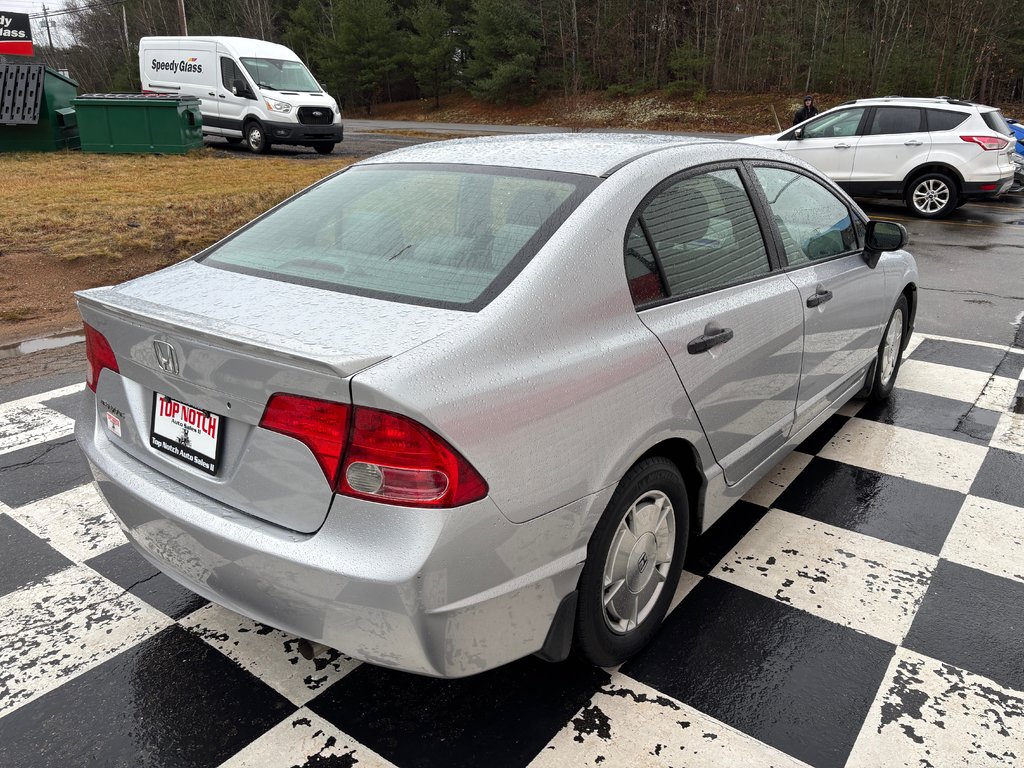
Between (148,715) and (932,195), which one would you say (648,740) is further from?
(932,195)

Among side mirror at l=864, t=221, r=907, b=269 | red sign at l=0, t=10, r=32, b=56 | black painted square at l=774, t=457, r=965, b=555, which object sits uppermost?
red sign at l=0, t=10, r=32, b=56

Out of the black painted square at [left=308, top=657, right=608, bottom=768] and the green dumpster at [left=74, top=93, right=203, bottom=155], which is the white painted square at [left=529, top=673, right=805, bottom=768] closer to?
the black painted square at [left=308, top=657, right=608, bottom=768]

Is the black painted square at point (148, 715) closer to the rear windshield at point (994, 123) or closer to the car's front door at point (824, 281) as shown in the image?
the car's front door at point (824, 281)

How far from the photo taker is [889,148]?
1238cm

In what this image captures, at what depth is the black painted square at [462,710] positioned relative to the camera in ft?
7.04

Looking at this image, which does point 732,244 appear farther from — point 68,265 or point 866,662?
point 68,265

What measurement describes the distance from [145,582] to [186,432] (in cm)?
108

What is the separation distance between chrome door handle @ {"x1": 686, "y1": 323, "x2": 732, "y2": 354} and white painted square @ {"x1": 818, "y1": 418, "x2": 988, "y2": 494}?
173cm

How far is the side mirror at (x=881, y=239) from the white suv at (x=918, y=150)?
8.59 metres

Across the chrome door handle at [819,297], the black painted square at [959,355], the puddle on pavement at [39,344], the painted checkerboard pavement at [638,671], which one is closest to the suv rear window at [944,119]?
the black painted square at [959,355]

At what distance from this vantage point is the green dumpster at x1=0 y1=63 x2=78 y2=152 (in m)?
16.0

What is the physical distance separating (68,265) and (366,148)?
14.5 metres

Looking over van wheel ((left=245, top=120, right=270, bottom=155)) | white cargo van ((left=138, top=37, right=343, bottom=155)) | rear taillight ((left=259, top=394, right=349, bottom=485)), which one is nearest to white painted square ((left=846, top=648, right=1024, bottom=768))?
rear taillight ((left=259, top=394, right=349, bottom=485))

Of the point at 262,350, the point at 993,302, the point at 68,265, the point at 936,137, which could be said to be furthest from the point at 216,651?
the point at 936,137
